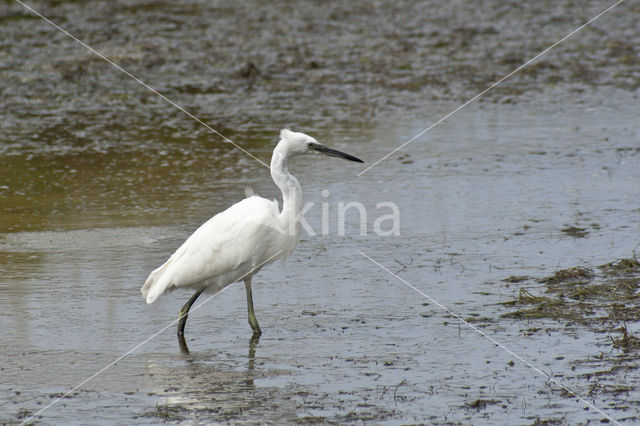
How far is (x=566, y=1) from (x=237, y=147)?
15.3 meters

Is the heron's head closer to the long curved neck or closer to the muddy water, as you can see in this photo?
the long curved neck

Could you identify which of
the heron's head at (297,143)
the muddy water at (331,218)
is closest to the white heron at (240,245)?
the heron's head at (297,143)

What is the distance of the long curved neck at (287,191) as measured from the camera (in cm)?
685

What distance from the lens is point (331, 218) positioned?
31.2ft

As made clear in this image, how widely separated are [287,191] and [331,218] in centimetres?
268

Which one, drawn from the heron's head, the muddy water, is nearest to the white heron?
the heron's head

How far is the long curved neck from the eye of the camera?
6848mm

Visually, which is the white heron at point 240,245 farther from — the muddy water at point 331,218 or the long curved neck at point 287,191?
the muddy water at point 331,218

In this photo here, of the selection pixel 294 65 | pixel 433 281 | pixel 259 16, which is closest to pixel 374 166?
pixel 433 281

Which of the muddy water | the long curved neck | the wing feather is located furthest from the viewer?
the long curved neck

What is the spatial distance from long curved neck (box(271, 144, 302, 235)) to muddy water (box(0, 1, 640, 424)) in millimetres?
679

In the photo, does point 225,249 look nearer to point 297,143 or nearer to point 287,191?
point 287,191

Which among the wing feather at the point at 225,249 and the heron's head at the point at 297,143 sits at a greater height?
the heron's head at the point at 297,143

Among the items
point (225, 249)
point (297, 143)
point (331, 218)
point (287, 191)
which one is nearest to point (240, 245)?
point (225, 249)
